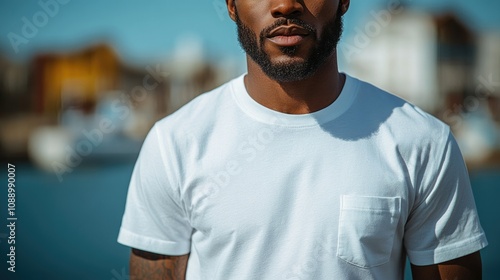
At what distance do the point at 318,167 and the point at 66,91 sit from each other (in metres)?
6.16

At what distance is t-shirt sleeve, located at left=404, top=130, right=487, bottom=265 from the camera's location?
43.7 inches

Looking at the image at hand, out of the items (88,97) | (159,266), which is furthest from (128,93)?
(159,266)

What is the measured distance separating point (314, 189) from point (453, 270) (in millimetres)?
307

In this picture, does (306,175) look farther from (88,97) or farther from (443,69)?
(443,69)

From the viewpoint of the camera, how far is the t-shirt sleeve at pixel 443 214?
3.64 ft

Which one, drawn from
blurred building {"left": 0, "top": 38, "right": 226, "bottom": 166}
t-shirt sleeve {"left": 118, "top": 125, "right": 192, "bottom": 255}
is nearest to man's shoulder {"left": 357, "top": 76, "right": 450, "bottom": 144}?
t-shirt sleeve {"left": 118, "top": 125, "right": 192, "bottom": 255}

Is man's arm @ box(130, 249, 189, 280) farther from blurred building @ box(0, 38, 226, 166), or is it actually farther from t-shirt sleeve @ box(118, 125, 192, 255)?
blurred building @ box(0, 38, 226, 166)

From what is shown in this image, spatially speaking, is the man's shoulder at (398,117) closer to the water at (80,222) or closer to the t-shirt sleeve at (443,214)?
the t-shirt sleeve at (443,214)

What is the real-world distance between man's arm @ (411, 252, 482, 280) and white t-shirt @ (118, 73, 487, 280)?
23 mm

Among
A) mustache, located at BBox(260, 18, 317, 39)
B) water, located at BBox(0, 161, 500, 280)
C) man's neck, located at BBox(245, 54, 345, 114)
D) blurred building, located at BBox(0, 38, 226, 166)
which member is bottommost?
water, located at BBox(0, 161, 500, 280)

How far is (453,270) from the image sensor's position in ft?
3.84

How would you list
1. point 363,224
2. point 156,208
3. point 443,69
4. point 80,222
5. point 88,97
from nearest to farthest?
point 363,224, point 156,208, point 80,222, point 88,97, point 443,69

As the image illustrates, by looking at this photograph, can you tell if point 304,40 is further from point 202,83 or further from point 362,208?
point 202,83

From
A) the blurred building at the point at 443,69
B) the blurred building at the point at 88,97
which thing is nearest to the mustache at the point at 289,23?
the blurred building at the point at 443,69
